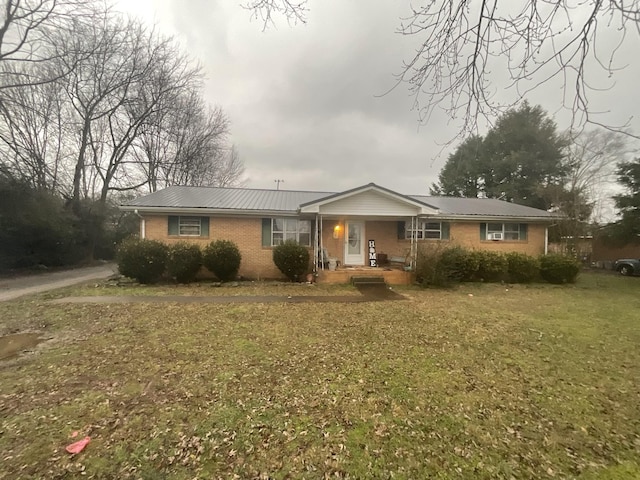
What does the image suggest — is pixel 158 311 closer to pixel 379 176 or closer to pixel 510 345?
pixel 510 345

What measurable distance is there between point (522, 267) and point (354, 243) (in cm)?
743

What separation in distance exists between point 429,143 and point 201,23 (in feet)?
11.5

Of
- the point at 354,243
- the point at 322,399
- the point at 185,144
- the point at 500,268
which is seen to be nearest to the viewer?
the point at 322,399

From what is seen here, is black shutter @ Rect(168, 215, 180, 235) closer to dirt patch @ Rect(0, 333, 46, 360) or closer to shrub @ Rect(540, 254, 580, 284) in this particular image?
dirt patch @ Rect(0, 333, 46, 360)

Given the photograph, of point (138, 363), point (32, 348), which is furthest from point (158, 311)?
point (138, 363)

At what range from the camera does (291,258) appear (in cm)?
1172

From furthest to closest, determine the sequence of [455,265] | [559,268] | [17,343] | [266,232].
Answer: [266,232], [559,268], [455,265], [17,343]

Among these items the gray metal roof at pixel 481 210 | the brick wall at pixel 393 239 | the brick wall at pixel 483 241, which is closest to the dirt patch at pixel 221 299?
the brick wall at pixel 393 239

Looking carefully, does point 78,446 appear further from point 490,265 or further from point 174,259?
point 490,265

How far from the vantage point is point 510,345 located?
5.16 meters

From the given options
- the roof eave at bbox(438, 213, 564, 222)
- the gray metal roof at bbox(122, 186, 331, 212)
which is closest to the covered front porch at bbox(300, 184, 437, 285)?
the roof eave at bbox(438, 213, 564, 222)

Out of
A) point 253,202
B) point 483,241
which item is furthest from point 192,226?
point 483,241

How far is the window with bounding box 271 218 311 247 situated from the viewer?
43.1 feet

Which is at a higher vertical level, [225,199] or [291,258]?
[225,199]
